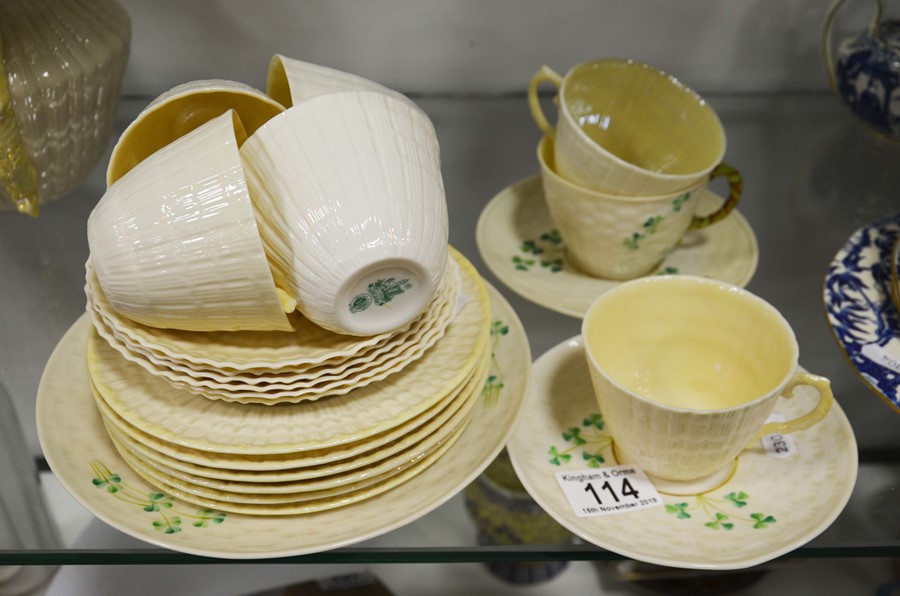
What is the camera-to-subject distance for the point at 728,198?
0.64 metres

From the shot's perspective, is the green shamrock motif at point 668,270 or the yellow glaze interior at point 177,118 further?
the green shamrock motif at point 668,270

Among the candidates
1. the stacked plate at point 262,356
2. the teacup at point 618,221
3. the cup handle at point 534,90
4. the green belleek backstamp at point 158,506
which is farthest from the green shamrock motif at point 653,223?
the green belleek backstamp at point 158,506

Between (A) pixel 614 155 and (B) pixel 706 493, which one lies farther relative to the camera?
(A) pixel 614 155

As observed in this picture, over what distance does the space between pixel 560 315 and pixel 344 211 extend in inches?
9.1

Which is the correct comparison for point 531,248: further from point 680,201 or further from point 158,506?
point 158,506

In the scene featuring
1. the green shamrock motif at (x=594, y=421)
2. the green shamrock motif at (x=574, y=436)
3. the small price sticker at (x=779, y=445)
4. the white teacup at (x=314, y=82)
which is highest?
the white teacup at (x=314, y=82)

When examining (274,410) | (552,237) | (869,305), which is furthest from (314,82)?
(869,305)

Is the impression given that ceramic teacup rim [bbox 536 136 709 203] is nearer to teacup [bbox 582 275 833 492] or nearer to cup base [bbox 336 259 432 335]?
teacup [bbox 582 275 833 492]

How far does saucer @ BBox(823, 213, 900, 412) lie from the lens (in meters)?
0.54

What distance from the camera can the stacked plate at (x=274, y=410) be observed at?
420mm

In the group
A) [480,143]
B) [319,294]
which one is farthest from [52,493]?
[480,143]

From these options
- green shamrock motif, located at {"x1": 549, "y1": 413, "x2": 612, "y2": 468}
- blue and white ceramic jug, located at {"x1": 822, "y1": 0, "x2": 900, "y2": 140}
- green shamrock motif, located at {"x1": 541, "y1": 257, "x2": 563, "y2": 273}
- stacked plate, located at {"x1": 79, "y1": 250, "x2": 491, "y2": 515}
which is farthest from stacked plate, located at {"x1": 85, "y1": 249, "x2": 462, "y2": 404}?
blue and white ceramic jug, located at {"x1": 822, "y1": 0, "x2": 900, "y2": 140}

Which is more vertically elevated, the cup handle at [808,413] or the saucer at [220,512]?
the saucer at [220,512]

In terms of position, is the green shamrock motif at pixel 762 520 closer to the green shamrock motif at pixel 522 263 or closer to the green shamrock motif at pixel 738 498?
the green shamrock motif at pixel 738 498
